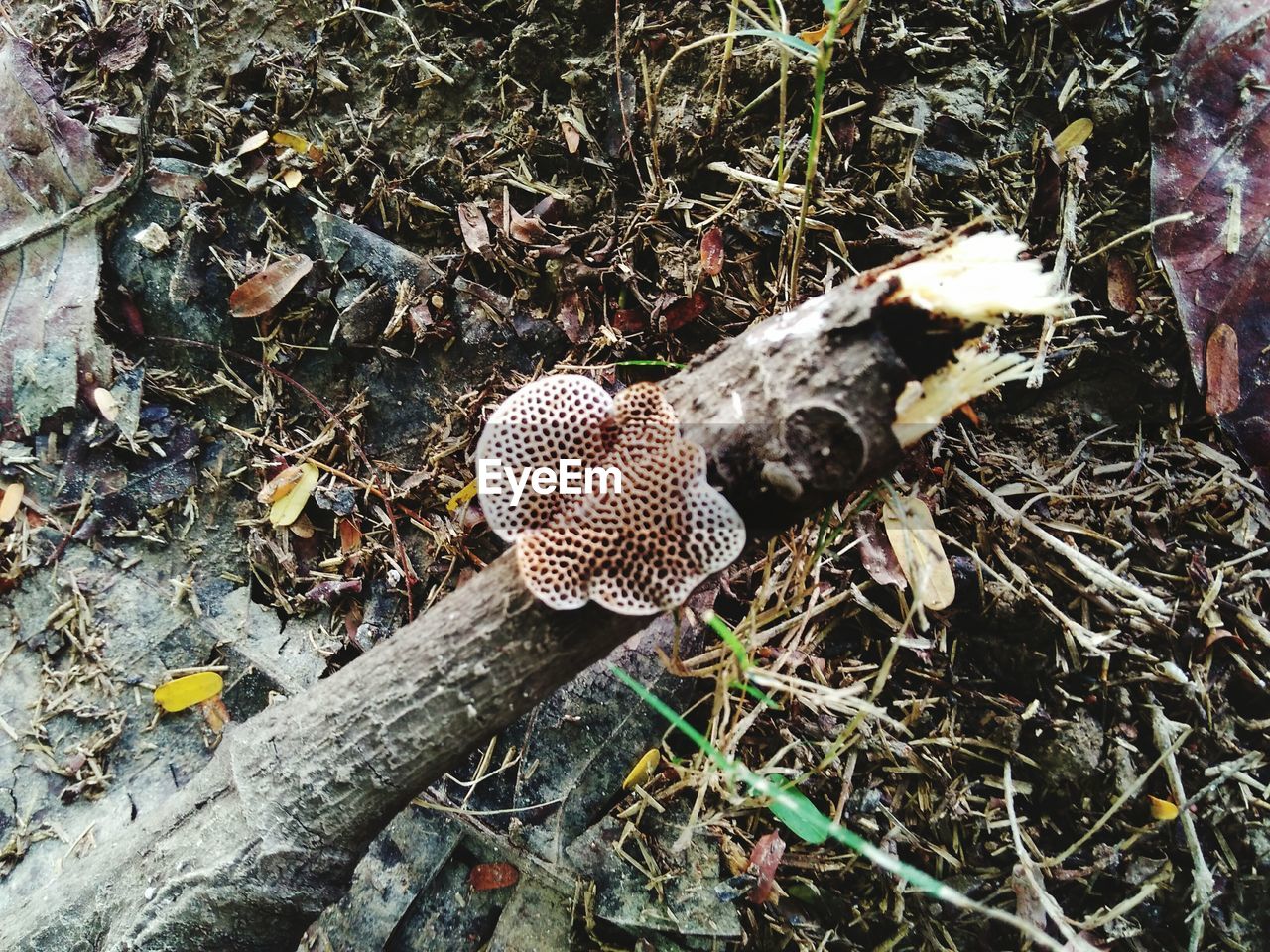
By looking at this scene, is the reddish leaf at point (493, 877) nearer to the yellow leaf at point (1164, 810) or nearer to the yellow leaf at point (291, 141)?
the yellow leaf at point (1164, 810)

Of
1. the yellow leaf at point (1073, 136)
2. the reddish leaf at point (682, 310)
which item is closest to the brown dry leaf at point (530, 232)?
the reddish leaf at point (682, 310)

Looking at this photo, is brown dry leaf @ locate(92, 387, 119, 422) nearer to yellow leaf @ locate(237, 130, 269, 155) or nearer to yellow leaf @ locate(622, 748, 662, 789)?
yellow leaf @ locate(237, 130, 269, 155)

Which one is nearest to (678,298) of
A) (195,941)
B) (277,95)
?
(277,95)

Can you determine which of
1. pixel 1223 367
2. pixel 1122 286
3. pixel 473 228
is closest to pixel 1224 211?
pixel 1122 286

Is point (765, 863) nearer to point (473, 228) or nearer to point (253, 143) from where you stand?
point (473, 228)

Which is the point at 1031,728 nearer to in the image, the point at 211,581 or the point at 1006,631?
the point at 1006,631

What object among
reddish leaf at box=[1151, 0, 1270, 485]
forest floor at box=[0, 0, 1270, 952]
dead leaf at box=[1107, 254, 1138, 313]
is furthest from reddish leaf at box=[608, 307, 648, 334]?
reddish leaf at box=[1151, 0, 1270, 485]
